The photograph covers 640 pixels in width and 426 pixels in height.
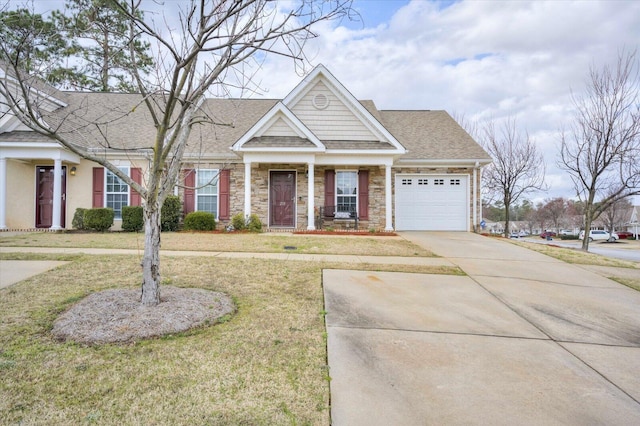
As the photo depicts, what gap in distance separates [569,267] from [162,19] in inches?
351

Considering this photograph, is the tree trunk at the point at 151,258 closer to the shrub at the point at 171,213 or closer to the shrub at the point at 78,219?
the shrub at the point at 171,213

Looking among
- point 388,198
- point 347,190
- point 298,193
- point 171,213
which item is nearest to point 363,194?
point 347,190

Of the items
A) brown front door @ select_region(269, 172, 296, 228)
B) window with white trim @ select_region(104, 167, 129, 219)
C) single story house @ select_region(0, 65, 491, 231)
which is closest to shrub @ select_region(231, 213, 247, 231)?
single story house @ select_region(0, 65, 491, 231)

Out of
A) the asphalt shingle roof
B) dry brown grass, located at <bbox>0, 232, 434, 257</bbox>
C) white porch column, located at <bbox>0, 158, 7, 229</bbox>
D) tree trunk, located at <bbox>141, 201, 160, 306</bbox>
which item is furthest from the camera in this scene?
the asphalt shingle roof

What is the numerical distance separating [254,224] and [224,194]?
7.29 feet

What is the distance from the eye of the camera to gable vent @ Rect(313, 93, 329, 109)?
1347cm

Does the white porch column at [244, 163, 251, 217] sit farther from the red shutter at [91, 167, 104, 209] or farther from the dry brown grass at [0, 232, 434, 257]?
the red shutter at [91, 167, 104, 209]

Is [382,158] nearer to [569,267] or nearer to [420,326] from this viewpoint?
[569,267]

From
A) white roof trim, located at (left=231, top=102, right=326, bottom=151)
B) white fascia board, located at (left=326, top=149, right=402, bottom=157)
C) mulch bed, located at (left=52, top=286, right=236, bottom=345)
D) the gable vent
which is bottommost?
mulch bed, located at (left=52, top=286, right=236, bottom=345)

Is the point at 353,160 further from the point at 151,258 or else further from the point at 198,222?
the point at 151,258

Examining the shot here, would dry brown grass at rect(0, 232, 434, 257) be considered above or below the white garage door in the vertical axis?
below

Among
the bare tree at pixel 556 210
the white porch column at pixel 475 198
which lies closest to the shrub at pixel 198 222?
the white porch column at pixel 475 198

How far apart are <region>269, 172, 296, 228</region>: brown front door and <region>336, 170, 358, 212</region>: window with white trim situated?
1.86 m

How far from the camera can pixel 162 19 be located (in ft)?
13.5
